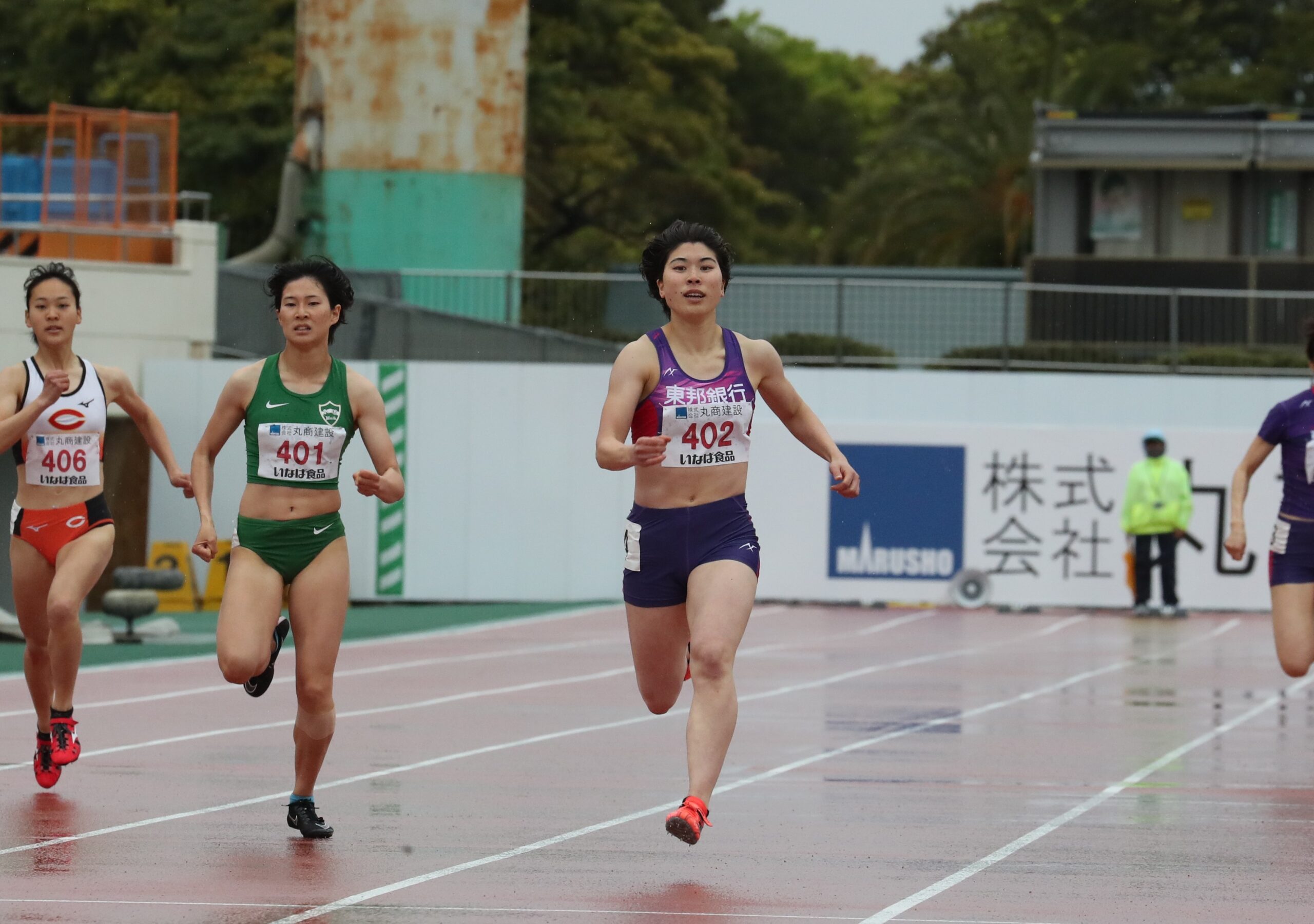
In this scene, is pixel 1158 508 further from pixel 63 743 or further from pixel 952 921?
pixel 952 921

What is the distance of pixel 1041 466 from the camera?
2550 cm

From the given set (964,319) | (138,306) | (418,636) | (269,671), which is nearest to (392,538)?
(138,306)

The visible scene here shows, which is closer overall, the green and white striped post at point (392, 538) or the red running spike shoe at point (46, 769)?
the red running spike shoe at point (46, 769)

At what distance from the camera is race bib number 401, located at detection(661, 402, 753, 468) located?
→ 8391 mm

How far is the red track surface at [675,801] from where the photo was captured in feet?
24.5

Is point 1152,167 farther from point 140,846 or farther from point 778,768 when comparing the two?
point 140,846

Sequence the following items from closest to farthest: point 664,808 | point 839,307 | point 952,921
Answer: point 952,921 → point 664,808 → point 839,307

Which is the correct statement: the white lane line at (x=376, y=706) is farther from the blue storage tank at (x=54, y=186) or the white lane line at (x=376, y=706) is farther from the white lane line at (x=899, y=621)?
the blue storage tank at (x=54, y=186)

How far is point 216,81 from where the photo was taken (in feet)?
141

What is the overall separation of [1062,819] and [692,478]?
2.43 meters

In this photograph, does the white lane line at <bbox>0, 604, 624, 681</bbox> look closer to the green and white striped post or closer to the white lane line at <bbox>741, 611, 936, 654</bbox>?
the green and white striped post

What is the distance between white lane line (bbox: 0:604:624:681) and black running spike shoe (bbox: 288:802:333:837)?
7.60 meters

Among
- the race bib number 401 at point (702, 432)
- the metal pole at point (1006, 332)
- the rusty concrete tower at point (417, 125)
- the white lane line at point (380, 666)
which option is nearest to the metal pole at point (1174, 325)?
the metal pole at point (1006, 332)

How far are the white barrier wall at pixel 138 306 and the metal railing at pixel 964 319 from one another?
3024 millimetres
